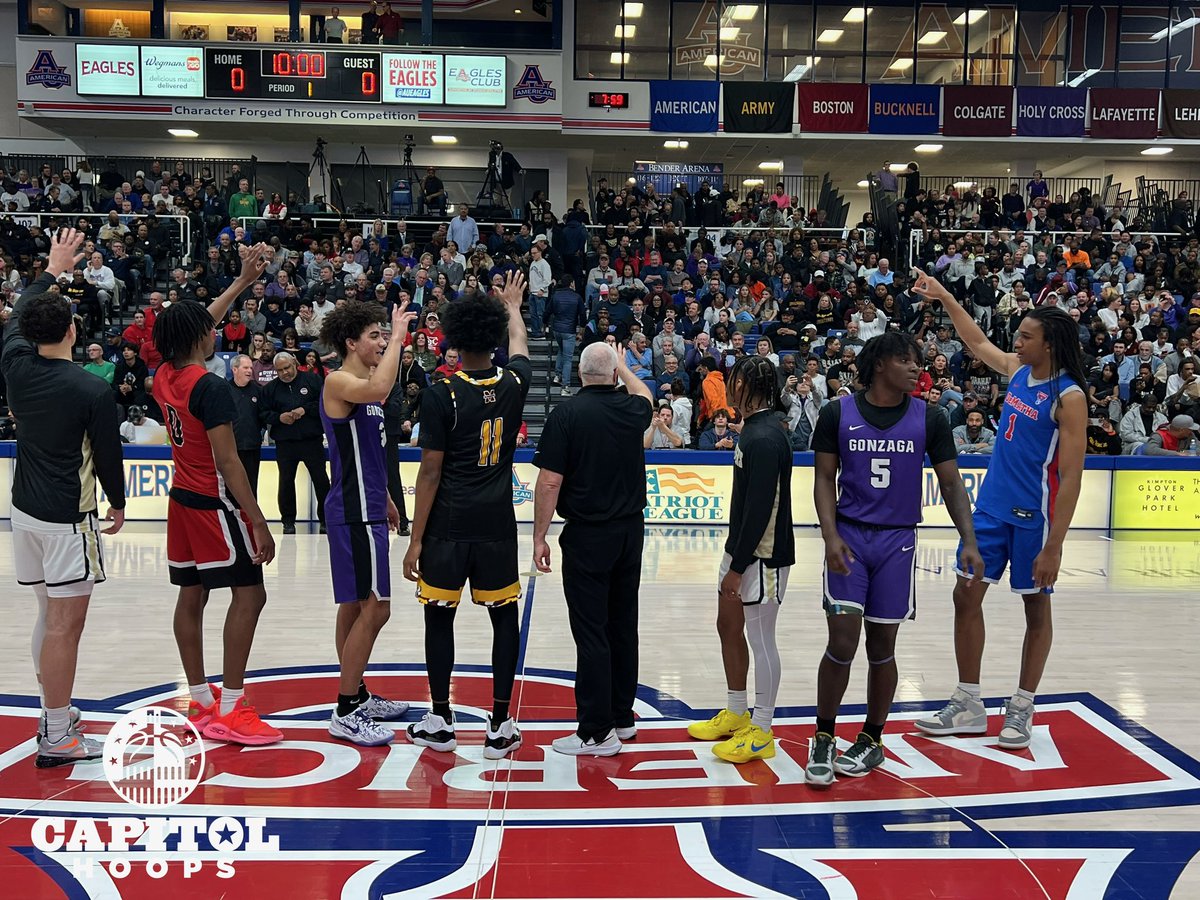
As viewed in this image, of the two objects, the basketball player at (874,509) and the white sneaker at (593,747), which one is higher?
the basketball player at (874,509)

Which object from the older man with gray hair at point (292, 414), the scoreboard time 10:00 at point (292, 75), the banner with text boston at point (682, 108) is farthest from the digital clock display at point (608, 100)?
the older man with gray hair at point (292, 414)

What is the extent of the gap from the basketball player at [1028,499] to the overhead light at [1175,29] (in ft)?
71.9

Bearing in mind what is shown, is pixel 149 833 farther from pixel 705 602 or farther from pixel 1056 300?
pixel 1056 300

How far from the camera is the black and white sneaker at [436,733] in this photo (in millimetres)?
5250

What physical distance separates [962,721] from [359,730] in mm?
2938

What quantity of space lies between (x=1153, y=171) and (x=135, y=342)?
23.9 m

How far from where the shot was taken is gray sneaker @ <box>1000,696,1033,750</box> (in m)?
5.41

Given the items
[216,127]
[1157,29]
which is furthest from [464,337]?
[1157,29]

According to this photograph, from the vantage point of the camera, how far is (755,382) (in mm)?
5117

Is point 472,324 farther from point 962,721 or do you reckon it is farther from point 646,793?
point 962,721

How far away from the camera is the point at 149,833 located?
431cm

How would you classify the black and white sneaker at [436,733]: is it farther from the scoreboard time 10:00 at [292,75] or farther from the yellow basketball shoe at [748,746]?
the scoreboard time 10:00 at [292,75]

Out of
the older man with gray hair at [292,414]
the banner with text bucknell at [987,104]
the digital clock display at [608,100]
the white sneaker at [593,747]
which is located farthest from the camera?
the banner with text bucknell at [987,104]

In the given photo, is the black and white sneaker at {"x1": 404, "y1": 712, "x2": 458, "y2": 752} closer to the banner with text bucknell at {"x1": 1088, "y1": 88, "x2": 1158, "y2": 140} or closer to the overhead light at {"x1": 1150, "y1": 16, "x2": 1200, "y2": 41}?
the banner with text bucknell at {"x1": 1088, "y1": 88, "x2": 1158, "y2": 140}
